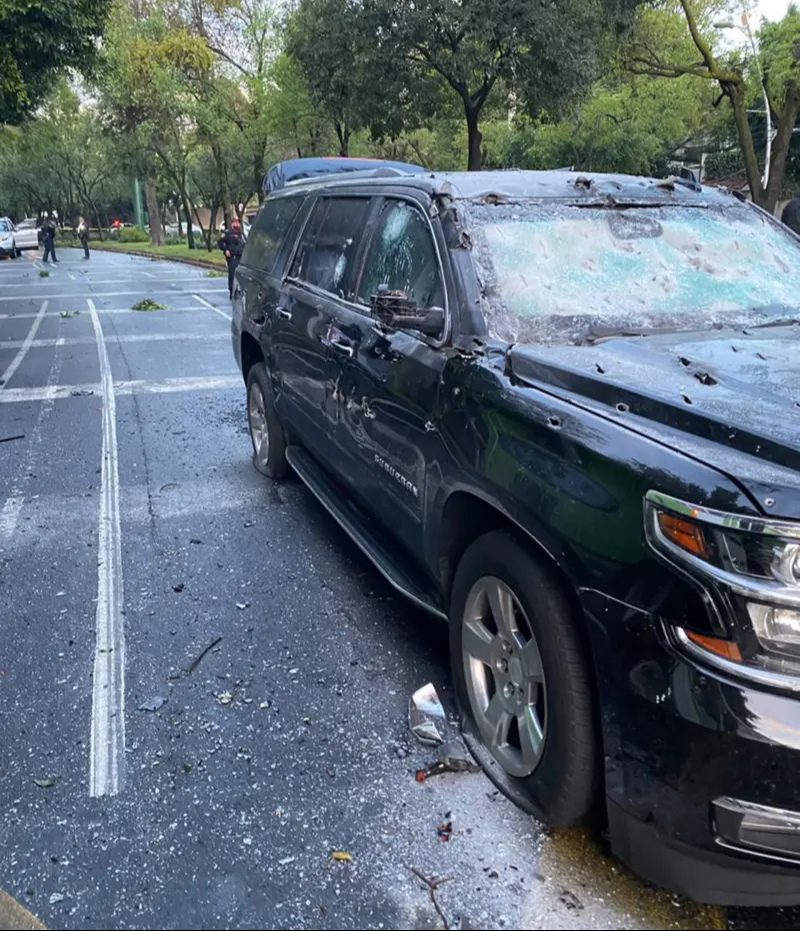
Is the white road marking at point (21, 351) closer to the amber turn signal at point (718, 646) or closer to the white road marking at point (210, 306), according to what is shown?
the white road marking at point (210, 306)

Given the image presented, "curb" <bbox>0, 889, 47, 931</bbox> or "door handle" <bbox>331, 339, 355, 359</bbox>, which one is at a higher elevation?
"door handle" <bbox>331, 339, 355, 359</bbox>

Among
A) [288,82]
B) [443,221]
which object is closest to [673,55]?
[288,82]

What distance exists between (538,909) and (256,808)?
0.96 m

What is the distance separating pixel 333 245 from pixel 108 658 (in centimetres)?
235

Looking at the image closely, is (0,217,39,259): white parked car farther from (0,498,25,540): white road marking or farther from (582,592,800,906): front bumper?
(582,592,800,906): front bumper

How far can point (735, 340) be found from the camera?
121 inches

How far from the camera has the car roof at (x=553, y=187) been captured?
11.9ft

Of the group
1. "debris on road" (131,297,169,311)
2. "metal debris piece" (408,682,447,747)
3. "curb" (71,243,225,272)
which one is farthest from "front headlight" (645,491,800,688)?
"curb" (71,243,225,272)

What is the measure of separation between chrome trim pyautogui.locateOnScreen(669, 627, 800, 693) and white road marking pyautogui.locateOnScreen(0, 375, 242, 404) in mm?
7986

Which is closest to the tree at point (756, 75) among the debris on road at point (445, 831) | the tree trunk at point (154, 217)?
the debris on road at point (445, 831)

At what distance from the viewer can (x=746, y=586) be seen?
196 centimetres

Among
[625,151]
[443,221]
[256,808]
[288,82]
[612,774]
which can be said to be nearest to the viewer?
[612,774]

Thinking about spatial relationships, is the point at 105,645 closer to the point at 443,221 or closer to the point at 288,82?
the point at 443,221

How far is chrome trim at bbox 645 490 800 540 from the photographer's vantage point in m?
1.93
